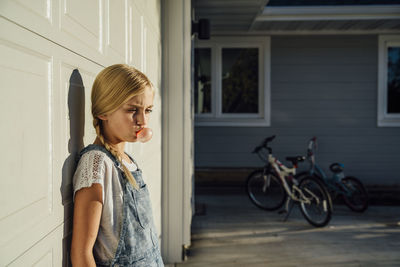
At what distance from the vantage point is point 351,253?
3.67 m

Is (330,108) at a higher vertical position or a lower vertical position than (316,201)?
higher

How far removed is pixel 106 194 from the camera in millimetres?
1090

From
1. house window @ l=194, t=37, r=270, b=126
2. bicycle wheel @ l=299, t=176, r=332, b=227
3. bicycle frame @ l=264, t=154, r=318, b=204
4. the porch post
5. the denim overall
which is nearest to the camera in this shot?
the denim overall

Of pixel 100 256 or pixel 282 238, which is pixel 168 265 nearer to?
pixel 282 238

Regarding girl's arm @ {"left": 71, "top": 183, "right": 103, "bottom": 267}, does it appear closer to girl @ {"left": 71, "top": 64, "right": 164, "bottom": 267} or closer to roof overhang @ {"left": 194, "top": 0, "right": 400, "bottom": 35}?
girl @ {"left": 71, "top": 64, "right": 164, "bottom": 267}

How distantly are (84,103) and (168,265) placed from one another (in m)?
2.46

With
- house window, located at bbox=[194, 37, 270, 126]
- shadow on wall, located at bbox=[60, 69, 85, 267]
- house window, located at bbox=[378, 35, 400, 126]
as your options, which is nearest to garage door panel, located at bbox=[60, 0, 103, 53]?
shadow on wall, located at bbox=[60, 69, 85, 267]

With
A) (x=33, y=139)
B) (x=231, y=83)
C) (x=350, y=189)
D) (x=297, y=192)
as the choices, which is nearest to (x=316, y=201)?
(x=297, y=192)

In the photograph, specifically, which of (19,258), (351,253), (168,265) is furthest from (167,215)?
(19,258)

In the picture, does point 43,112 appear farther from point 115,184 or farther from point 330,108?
point 330,108

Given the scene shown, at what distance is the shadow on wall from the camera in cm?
106

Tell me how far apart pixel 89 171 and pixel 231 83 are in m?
6.08

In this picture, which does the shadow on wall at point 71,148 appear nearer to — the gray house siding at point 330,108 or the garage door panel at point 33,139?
the garage door panel at point 33,139

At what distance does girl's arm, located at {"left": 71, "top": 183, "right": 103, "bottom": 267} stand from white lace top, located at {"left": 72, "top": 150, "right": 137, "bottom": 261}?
0.04 m
